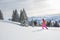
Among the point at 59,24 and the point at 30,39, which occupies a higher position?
the point at 30,39

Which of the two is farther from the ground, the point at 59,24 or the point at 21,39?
the point at 21,39

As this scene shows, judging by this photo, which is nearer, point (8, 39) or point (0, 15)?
point (8, 39)

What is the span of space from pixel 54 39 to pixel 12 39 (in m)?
2.40

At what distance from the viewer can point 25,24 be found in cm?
1576

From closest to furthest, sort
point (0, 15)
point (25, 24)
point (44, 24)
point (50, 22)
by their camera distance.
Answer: point (44, 24), point (25, 24), point (50, 22), point (0, 15)

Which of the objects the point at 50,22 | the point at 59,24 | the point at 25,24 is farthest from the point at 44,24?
the point at 59,24

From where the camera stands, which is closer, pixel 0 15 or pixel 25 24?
pixel 25 24

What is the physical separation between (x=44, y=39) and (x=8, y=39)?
2089 mm

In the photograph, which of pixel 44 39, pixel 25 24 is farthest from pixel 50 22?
pixel 44 39

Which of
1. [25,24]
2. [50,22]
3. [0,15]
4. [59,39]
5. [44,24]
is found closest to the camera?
[59,39]

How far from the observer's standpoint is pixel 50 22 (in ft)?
85.6

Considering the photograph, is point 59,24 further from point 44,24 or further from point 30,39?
point 30,39

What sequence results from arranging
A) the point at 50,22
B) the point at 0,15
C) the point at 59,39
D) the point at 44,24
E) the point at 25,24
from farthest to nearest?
the point at 0,15 < the point at 50,22 < the point at 25,24 < the point at 44,24 < the point at 59,39

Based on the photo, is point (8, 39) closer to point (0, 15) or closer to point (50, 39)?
point (50, 39)
